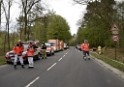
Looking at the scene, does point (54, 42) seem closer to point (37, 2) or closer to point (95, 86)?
point (37, 2)

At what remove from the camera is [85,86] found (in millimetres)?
13242

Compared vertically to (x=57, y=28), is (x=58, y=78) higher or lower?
lower

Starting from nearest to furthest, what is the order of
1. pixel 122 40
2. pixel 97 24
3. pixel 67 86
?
1. pixel 67 86
2. pixel 122 40
3. pixel 97 24

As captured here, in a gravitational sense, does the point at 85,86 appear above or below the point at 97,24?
below

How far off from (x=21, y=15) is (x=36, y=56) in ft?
74.6

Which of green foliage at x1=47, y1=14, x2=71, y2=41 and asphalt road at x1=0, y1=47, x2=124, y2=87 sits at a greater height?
green foliage at x1=47, y1=14, x2=71, y2=41

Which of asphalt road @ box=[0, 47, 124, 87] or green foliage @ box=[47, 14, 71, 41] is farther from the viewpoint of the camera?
green foliage @ box=[47, 14, 71, 41]

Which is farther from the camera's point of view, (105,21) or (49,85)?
(105,21)

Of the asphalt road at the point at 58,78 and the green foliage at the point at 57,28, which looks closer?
the asphalt road at the point at 58,78

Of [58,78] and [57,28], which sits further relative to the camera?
[57,28]

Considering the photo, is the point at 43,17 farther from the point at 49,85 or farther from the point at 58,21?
the point at 58,21

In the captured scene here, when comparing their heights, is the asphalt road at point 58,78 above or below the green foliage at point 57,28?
below

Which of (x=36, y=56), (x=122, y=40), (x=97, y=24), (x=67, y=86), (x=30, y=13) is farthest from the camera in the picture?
(x=97, y=24)

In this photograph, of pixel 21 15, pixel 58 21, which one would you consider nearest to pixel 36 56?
pixel 21 15
